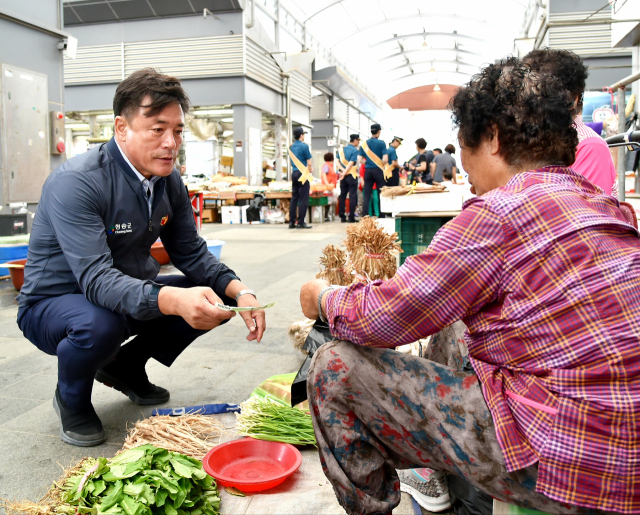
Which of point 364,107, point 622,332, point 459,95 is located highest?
point 364,107

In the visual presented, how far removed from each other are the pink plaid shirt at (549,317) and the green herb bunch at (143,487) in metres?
0.85

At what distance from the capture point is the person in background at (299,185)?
11607 mm

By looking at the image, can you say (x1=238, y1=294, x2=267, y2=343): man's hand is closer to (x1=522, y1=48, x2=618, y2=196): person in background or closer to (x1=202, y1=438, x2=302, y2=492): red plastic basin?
(x1=202, y1=438, x2=302, y2=492): red plastic basin

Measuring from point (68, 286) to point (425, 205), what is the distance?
118 inches

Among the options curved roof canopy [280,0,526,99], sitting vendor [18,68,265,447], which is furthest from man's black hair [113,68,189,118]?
curved roof canopy [280,0,526,99]

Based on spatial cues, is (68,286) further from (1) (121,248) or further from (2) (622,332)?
(2) (622,332)

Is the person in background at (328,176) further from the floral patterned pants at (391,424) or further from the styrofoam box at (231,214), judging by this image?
the floral patterned pants at (391,424)

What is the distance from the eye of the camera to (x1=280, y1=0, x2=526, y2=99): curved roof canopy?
21156 millimetres

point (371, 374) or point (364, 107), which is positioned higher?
point (364, 107)

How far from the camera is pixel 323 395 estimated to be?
59.8 inches

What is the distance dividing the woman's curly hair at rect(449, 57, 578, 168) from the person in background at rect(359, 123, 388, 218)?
386 inches

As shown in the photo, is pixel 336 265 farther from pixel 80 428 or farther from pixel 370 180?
pixel 370 180

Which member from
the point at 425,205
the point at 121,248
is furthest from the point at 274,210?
the point at 121,248

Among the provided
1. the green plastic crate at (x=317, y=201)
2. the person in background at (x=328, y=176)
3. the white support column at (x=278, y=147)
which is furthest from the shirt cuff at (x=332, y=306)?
the white support column at (x=278, y=147)
